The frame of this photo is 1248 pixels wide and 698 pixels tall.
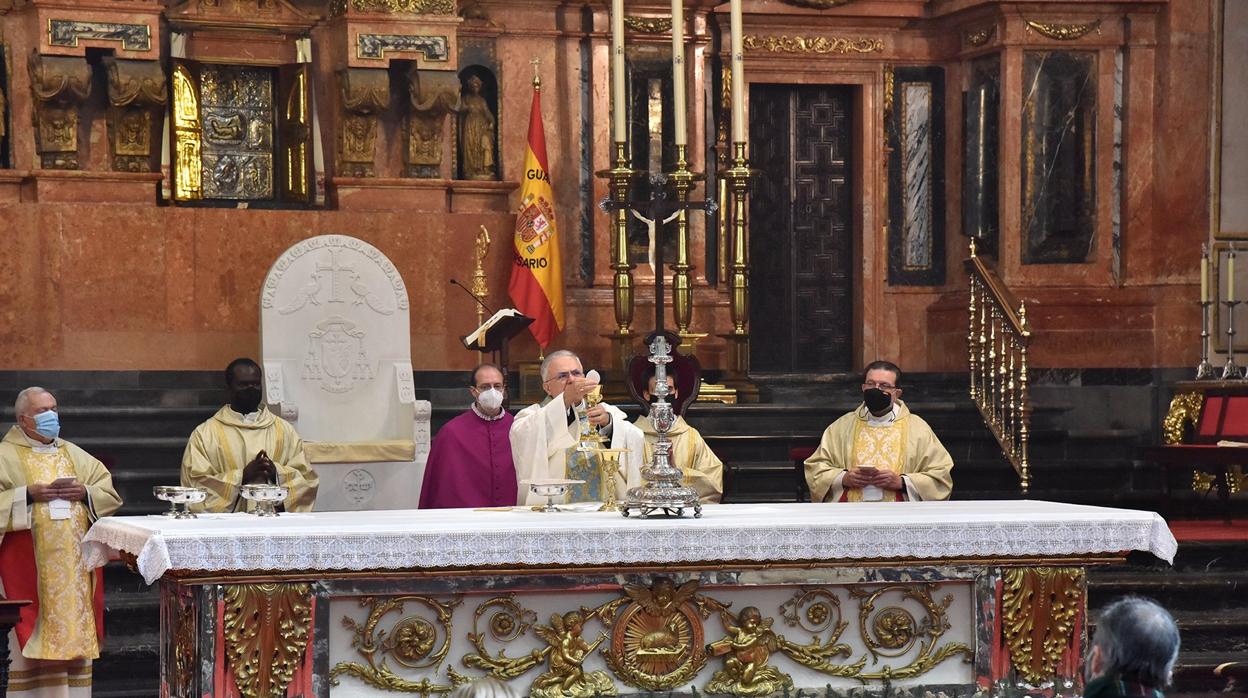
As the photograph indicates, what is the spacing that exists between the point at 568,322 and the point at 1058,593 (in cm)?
682

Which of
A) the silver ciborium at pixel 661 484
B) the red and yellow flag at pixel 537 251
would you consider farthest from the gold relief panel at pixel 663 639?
the red and yellow flag at pixel 537 251

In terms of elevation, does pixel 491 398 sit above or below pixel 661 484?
above

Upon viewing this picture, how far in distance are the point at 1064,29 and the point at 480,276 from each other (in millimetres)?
4822

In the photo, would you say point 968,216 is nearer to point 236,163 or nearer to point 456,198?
point 456,198

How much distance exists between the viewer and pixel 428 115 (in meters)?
13.8

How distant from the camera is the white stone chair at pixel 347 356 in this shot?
1195cm

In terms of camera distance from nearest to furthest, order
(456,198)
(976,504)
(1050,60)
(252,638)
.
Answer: (252,638), (976,504), (456,198), (1050,60)

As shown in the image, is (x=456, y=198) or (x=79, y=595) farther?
(x=456, y=198)

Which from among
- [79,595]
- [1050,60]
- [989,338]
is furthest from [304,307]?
[1050,60]

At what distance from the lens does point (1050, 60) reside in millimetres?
15023

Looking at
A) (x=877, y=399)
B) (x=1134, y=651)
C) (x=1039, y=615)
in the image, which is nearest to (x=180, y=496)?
(x=1039, y=615)

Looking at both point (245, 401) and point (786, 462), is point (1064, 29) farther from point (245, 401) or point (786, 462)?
point (245, 401)

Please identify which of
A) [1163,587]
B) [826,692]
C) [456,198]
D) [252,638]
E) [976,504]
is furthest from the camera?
[456,198]

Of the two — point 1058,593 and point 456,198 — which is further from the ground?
point 456,198
